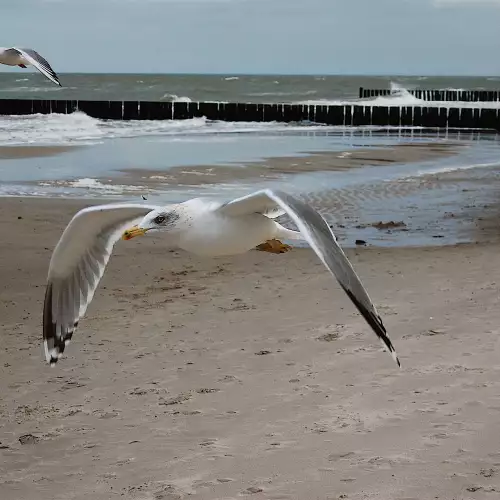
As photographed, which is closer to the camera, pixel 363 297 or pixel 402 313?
pixel 363 297

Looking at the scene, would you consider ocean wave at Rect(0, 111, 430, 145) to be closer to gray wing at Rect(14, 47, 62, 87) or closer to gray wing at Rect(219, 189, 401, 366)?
gray wing at Rect(14, 47, 62, 87)

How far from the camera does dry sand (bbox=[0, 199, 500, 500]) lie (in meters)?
5.06

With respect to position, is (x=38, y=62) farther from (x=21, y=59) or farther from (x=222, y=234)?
(x=222, y=234)

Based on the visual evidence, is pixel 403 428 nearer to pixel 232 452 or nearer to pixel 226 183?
pixel 232 452

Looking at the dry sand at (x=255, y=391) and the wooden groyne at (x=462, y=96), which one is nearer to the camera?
the dry sand at (x=255, y=391)

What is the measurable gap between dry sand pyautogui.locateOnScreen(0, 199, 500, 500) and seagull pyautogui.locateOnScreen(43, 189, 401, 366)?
826 mm

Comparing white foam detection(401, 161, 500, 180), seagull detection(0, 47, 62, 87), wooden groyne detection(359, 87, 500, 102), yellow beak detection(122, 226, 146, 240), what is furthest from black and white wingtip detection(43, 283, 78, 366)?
wooden groyne detection(359, 87, 500, 102)

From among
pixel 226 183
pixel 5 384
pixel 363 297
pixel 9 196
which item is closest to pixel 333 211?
pixel 226 183

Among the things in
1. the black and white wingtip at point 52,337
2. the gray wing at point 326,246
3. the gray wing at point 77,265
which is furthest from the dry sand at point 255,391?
the gray wing at point 326,246

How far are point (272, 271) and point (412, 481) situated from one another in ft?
18.1

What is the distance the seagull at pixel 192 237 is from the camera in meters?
3.78

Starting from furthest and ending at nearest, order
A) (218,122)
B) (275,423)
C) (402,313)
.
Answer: (218,122) → (402,313) → (275,423)

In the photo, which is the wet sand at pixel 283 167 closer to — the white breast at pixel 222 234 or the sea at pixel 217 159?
the sea at pixel 217 159

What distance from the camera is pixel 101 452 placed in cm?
547
